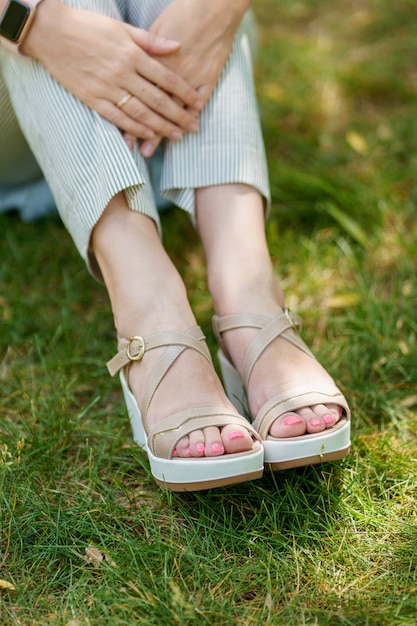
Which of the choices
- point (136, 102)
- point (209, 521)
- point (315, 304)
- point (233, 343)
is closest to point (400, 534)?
point (209, 521)

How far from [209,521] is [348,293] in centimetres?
73

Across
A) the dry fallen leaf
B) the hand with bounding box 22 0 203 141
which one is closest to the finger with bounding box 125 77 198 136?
the hand with bounding box 22 0 203 141

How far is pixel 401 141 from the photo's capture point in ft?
7.18

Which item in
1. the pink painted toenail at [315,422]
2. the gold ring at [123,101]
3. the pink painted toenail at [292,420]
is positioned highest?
the gold ring at [123,101]

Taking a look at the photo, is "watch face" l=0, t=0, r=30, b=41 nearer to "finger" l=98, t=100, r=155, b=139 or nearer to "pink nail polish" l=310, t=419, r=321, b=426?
"finger" l=98, t=100, r=155, b=139

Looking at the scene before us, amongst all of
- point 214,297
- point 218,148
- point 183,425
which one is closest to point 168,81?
point 218,148

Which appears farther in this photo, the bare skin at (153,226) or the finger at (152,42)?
the finger at (152,42)

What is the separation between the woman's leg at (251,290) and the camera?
125cm

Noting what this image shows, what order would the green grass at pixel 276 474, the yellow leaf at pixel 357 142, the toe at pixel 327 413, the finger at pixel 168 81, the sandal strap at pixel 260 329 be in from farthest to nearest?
the yellow leaf at pixel 357 142
the finger at pixel 168 81
the sandal strap at pixel 260 329
the toe at pixel 327 413
the green grass at pixel 276 474

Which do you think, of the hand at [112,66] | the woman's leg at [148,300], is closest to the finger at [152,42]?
the hand at [112,66]

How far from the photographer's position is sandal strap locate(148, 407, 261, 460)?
1.21 meters

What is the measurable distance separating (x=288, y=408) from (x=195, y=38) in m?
0.77

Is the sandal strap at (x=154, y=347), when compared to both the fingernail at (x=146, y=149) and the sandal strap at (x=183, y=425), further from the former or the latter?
the fingernail at (x=146, y=149)

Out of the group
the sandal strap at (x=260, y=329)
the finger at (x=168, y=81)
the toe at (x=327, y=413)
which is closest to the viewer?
the toe at (x=327, y=413)
